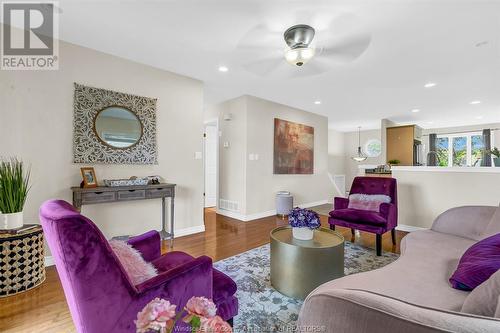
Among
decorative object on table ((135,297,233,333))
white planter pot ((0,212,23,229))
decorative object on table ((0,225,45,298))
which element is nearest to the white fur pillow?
decorative object on table ((135,297,233,333))

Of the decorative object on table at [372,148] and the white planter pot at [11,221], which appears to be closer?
the white planter pot at [11,221]

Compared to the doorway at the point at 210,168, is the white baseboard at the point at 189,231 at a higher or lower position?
lower

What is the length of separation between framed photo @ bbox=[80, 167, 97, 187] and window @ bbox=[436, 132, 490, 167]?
934 centimetres

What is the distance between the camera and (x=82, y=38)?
2430mm

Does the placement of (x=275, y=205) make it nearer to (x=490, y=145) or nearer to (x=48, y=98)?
(x=48, y=98)

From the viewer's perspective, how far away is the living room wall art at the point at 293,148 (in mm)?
4977

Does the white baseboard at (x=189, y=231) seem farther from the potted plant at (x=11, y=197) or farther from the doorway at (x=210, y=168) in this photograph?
the doorway at (x=210, y=168)

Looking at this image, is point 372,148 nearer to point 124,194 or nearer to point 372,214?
point 372,214

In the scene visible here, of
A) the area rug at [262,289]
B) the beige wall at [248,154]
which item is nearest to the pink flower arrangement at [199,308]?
the area rug at [262,289]

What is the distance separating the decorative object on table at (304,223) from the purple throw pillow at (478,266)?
93 centimetres

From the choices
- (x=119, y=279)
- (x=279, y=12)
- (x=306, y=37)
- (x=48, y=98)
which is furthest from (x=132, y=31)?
(x=119, y=279)

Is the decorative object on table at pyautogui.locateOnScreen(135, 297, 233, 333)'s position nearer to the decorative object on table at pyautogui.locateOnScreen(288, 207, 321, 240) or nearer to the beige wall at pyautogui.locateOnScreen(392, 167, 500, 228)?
the decorative object on table at pyautogui.locateOnScreen(288, 207, 321, 240)

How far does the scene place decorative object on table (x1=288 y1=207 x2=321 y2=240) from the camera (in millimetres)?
1951

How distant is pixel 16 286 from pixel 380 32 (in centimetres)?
410
